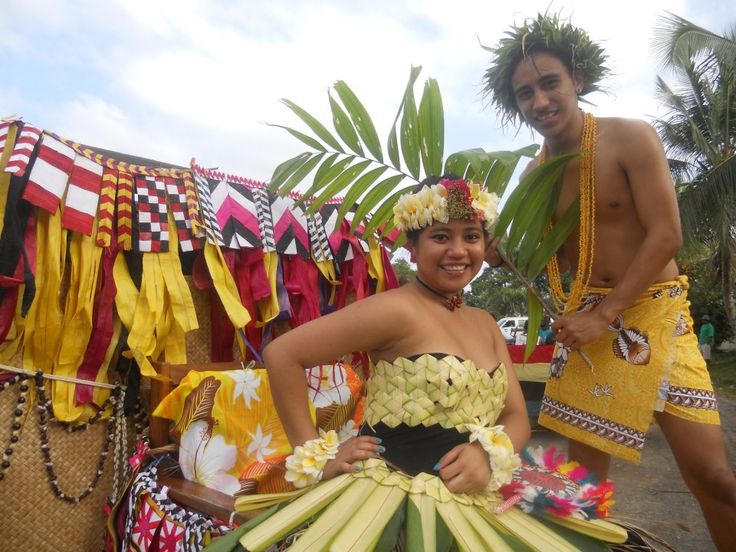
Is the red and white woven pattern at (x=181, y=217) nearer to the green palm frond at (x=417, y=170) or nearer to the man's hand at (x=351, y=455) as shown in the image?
the green palm frond at (x=417, y=170)

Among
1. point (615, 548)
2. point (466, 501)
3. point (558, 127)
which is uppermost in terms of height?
point (558, 127)

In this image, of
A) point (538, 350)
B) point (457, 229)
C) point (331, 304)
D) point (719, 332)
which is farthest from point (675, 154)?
point (457, 229)

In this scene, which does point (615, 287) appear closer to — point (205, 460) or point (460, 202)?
point (460, 202)

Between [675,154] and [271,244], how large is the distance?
47.2 ft

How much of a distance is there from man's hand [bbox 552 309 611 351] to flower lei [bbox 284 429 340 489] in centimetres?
110

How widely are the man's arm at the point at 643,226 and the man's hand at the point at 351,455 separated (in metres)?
1.05

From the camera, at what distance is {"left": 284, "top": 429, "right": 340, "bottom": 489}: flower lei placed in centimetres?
154

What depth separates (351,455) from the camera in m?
1.54

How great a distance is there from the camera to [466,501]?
4.75 feet

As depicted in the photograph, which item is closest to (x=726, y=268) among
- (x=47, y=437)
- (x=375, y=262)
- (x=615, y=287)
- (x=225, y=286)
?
(x=375, y=262)

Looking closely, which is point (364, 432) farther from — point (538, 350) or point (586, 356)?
point (538, 350)

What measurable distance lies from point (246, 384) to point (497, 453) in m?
1.58

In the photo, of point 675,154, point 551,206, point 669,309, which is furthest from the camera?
point 675,154

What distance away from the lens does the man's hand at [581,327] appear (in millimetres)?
2203
